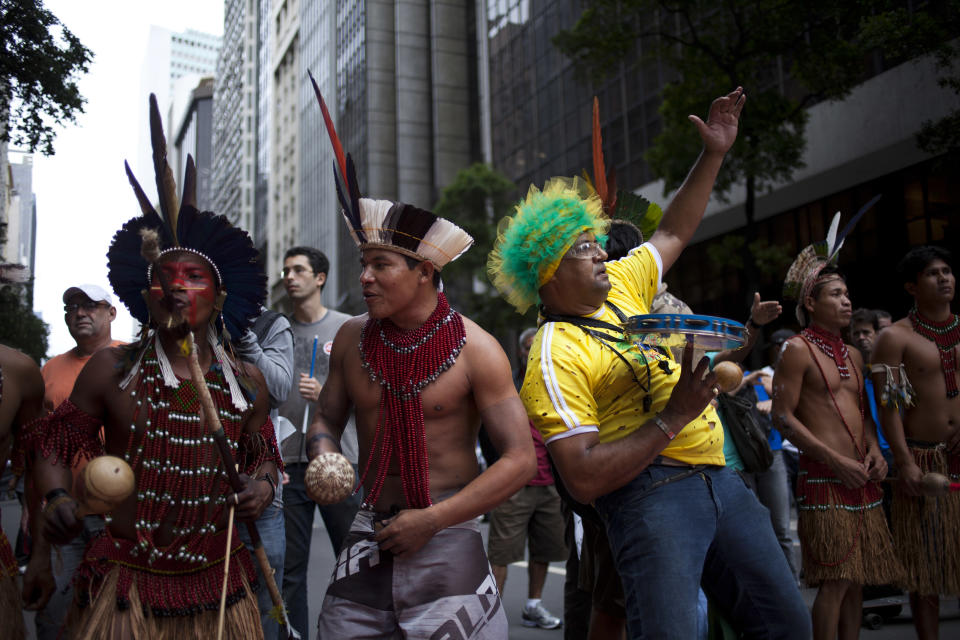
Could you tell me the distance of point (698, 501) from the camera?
3104mm

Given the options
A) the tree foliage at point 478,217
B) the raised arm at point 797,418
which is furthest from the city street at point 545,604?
the tree foliage at point 478,217

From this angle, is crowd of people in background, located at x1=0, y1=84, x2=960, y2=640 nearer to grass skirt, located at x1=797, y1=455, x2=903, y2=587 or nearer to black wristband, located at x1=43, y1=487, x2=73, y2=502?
black wristband, located at x1=43, y1=487, x2=73, y2=502

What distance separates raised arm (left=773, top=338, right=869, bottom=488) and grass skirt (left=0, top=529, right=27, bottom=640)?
154 inches

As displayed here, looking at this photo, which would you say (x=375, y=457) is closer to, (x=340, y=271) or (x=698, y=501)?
(x=698, y=501)

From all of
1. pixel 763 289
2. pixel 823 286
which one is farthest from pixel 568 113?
pixel 823 286

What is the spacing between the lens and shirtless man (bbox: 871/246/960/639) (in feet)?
17.0

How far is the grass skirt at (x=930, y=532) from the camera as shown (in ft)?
16.7

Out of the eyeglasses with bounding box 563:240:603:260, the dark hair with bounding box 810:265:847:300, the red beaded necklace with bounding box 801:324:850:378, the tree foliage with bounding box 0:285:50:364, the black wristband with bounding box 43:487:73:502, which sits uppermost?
the tree foliage with bounding box 0:285:50:364

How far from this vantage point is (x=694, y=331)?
8.89 feet

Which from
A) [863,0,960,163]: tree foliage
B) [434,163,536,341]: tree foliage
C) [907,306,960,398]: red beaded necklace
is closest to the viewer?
[907,306,960,398]: red beaded necklace

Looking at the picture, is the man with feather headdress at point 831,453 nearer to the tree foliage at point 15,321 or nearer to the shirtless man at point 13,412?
the shirtless man at point 13,412

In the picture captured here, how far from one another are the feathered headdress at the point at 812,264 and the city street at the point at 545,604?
2.36m

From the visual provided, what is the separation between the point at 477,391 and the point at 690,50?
569 inches

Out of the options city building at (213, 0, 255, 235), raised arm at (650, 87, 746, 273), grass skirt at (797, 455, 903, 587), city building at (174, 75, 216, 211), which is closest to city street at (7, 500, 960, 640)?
grass skirt at (797, 455, 903, 587)
